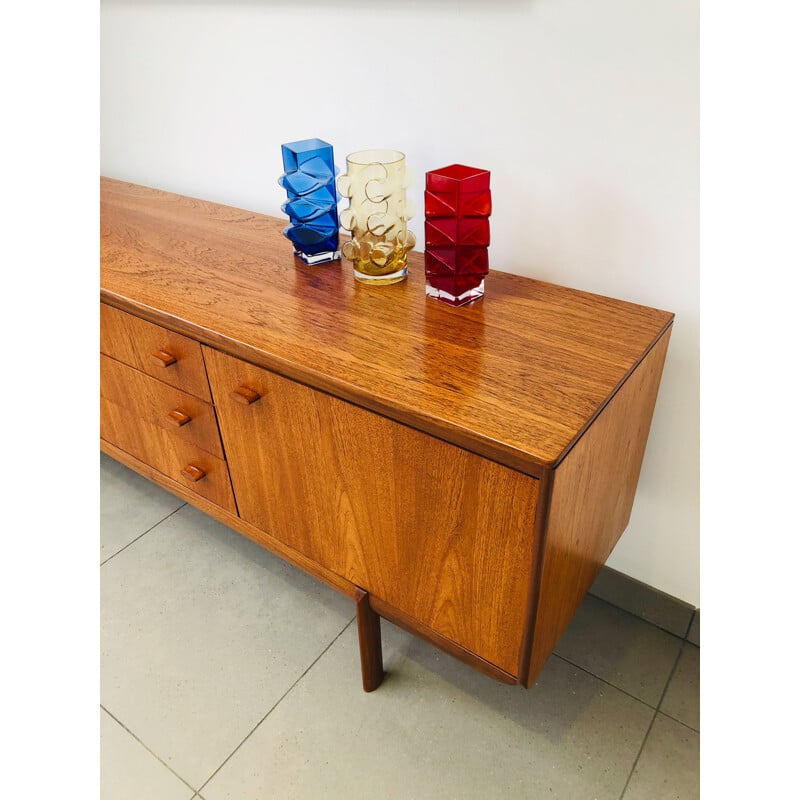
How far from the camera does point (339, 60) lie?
1.22 meters

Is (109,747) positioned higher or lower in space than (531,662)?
lower

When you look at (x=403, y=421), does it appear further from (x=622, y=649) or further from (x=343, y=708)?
(x=622, y=649)

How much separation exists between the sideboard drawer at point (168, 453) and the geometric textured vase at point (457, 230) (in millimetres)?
533

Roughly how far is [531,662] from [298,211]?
0.85 meters

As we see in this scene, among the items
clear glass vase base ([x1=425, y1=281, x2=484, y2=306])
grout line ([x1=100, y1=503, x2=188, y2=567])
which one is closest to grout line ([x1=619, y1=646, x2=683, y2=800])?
clear glass vase base ([x1=425, y1=281, x2=484, y2=306])

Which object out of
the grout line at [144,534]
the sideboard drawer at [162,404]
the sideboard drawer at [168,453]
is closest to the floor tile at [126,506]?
the grout line at [144,534]

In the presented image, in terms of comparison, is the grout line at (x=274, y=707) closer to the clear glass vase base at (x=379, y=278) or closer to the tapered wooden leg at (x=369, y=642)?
the tapered wooden leg at (x=369, y=642)

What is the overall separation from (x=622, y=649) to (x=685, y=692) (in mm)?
136

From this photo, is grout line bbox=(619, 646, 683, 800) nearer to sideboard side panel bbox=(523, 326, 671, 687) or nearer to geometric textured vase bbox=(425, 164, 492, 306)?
sideboard side panel bbox=(523, 326, 671, 687)

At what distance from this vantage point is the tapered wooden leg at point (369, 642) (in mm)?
1108

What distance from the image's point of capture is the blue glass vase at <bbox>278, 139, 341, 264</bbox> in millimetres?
1151

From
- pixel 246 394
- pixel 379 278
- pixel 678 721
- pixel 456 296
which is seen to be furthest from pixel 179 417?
pixel 678 721

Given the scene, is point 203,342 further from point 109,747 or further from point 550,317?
point 109,747
